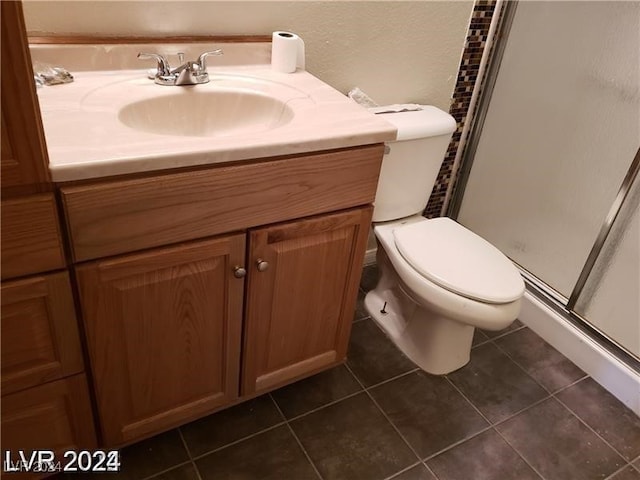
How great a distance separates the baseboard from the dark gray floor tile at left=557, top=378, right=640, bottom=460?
0.10 feet

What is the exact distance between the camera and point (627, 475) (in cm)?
148

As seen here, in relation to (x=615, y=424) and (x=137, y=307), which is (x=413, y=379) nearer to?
(x=615, y=424)

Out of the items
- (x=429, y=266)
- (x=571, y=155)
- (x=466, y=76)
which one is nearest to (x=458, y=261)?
(x=429, y=266)

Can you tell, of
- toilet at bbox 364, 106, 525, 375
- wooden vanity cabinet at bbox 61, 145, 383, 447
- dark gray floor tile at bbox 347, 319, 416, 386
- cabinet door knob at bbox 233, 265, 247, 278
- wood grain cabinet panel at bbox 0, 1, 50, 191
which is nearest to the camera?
wood grain cabinet panel at bbox 0, 1, 50, 191

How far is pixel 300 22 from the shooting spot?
4.99 feet

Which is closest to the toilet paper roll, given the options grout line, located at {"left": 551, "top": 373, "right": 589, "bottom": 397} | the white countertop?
the white countertop

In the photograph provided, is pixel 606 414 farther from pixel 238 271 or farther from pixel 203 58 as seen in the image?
pixel 203 58

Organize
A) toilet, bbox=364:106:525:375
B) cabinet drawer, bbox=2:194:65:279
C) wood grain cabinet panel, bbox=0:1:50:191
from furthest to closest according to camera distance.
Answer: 1. toilet, bbox=364:106:525:375
2. cabinet drawer, bbox=2:194:65:279
3. wood grain cabinet panel, bbox=0:1:50:191

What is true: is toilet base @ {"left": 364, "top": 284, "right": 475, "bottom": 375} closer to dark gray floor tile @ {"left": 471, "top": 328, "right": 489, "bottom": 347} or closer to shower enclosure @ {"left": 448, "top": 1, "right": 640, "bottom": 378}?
dark gray floor tile @ {"left": 471, "top": 328, "right": 489, "bottom": 347}

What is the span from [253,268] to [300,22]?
29.8 inches

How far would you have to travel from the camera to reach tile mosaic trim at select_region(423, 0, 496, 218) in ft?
5.95

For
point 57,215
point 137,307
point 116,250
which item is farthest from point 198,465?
point 57,215

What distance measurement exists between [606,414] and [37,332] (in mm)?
1610

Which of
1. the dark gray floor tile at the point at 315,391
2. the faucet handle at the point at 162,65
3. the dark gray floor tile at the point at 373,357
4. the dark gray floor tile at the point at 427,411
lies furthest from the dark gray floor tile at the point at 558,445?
the faucet handle at the point at 162,65
